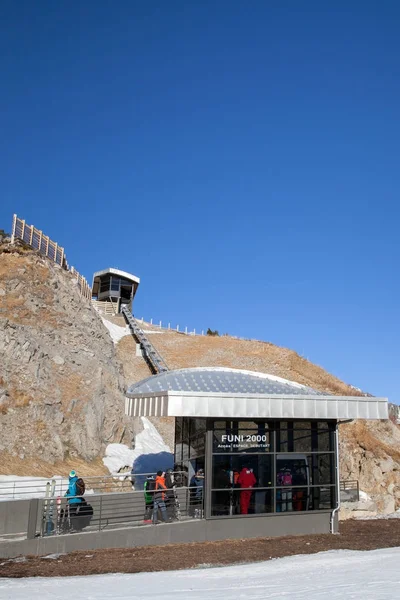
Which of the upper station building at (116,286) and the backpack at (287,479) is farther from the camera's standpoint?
the upper station building at (116,286)

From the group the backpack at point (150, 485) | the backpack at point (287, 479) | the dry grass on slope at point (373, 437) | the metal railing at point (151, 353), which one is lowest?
the backpack at point (150, 485)

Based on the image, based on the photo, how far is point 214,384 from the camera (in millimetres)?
18438

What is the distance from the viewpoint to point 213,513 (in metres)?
17.1

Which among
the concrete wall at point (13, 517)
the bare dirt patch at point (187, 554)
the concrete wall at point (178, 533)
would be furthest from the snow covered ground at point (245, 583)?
the concrete wall at point (13, 517)

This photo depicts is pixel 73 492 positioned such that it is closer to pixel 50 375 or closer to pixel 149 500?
pixel 149 500

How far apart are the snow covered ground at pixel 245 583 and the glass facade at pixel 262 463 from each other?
4.91 meters

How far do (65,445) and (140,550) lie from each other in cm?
1300

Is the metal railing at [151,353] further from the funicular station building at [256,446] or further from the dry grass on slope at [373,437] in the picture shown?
the funicular station building at [256,446]

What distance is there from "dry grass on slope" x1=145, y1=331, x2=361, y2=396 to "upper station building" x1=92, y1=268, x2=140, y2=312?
52.0 ft

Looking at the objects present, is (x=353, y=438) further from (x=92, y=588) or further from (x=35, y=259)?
(x=92, y=588)

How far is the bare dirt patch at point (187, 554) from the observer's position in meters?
12.3

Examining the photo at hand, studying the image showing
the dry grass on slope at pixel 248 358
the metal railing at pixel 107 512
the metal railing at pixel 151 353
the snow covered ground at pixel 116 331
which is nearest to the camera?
the metal railing at pixel 107 512

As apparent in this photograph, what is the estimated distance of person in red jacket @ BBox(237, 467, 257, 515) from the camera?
1753 cm

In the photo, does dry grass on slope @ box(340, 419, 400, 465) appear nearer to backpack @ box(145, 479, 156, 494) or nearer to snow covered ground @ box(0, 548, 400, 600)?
backpack @ box(145, 479, 156, 494)
